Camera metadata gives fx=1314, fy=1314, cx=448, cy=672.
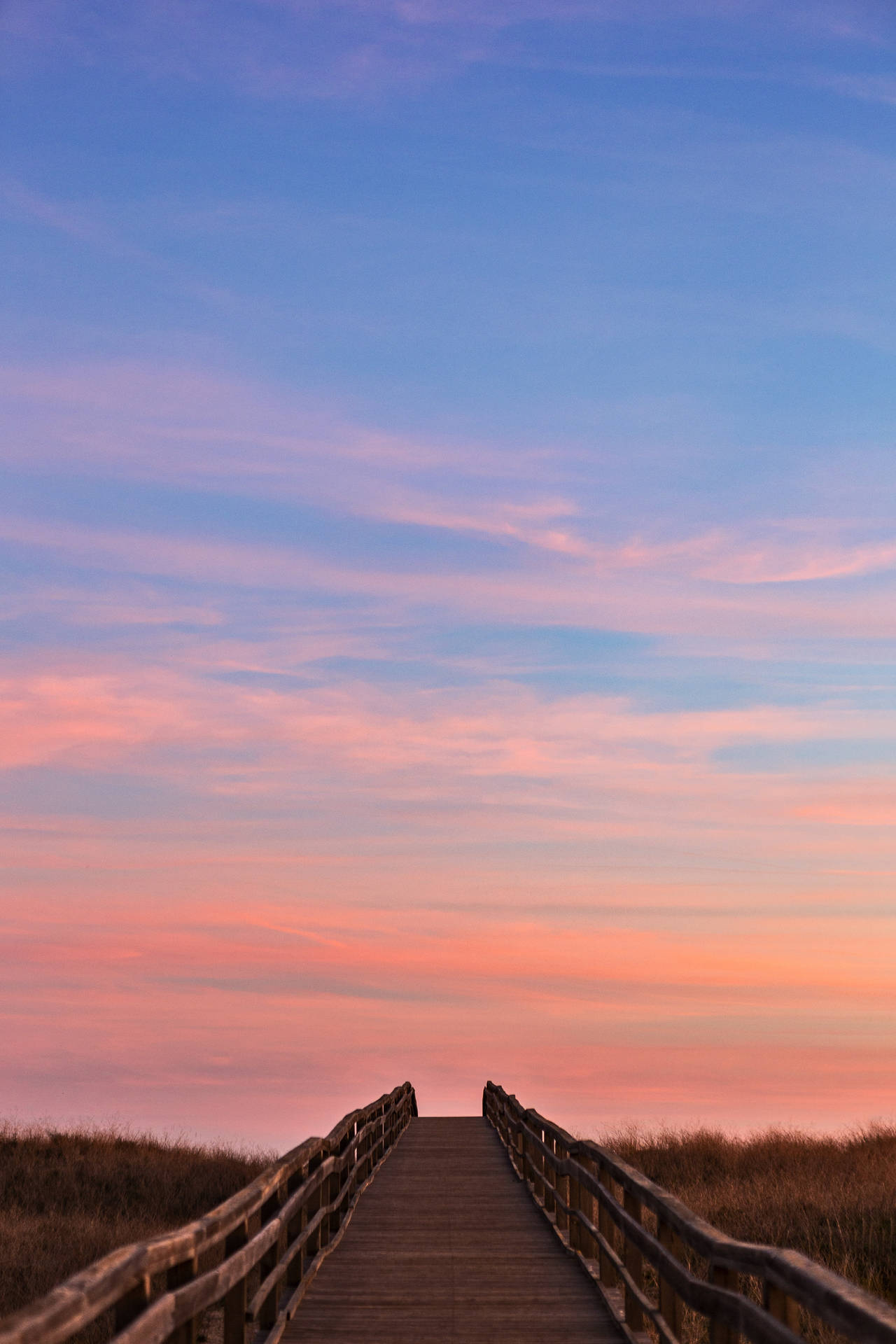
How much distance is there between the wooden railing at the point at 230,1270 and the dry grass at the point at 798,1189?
502 cm

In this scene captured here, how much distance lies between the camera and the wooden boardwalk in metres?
8.94

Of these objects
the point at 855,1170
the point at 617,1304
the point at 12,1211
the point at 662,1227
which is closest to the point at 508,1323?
the point at 617,1304

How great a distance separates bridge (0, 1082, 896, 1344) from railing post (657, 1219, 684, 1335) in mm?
13

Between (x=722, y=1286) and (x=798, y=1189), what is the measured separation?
17051 mm

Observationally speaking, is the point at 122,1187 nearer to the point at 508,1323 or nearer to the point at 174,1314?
the point at 508,1323

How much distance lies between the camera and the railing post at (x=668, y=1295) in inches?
306

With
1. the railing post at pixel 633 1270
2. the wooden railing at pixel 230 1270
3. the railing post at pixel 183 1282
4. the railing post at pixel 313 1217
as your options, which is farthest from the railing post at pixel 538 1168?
the railing post at pixel 183 1282

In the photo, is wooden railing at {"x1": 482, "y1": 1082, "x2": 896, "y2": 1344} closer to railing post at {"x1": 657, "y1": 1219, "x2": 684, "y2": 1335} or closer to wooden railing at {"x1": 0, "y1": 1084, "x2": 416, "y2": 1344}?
railing post at {"x1": 657, "y1": 1219, "x2": 684, "y2": 1335}

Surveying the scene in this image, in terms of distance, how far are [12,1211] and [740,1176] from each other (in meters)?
14.1

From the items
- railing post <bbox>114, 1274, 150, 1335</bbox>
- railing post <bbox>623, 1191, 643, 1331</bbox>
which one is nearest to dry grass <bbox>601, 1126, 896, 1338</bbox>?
railing post <bbox>623, 1191, 643, 1331</bbox>

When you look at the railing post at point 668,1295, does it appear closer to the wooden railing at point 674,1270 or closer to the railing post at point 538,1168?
the wooden railing at point 674,1270

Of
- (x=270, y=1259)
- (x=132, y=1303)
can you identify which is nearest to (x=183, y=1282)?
(x=132, y=1303)

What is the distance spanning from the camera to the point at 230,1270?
7.23 m

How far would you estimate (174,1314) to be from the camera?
5828mm
